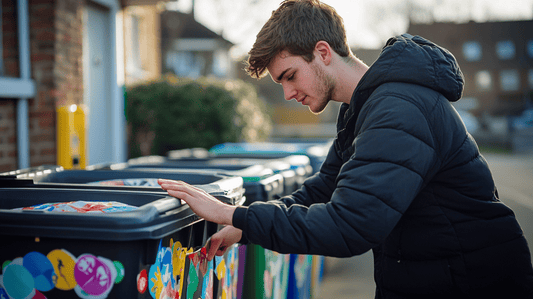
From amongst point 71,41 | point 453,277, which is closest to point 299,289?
point 453,277

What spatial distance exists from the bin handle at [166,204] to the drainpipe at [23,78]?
143 inches

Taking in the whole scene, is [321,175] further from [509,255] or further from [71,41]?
[71,41]

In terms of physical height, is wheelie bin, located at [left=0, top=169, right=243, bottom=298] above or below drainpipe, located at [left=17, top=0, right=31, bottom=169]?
below

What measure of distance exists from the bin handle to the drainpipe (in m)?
3.64

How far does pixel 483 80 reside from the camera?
45875 mm

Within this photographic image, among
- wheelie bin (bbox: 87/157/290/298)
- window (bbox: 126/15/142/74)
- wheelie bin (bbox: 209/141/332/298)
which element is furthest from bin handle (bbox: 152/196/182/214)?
window (bbox: 126/15/142/74)

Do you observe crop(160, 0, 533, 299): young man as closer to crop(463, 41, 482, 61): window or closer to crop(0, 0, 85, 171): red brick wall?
crop(0, 0, 85, 171): red brick wall

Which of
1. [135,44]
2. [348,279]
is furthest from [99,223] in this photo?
[135,44]

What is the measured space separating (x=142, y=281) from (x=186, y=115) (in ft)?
29.4

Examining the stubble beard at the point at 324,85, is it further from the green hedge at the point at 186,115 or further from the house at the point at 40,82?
the green hedge at the point at 186,115

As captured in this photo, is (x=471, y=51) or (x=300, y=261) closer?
(x=300, y=261)

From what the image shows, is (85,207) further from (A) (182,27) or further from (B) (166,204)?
(A) (182,27)

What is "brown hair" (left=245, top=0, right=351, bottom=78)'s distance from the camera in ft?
6.45

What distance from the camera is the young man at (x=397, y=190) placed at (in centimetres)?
152
